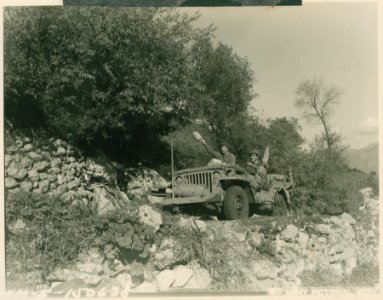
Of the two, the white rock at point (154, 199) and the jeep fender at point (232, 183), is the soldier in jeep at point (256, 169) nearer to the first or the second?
the jeep fender at point (232, 183)

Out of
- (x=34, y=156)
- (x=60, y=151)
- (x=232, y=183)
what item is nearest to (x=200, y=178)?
(x=232, y=183)

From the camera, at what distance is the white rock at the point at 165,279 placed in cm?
809

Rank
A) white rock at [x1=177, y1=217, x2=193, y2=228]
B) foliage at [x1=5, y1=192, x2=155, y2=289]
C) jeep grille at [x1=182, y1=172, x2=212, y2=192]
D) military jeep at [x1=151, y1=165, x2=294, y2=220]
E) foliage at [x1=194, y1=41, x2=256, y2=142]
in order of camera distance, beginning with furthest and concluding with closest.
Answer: foliage at [x1=194, y1=41, x2=256, y2=142] → jeep grille at [x1=182, y1=172, x2=212, y2=192] → military jeep at [x1=151, y1=165, x2=294, y2=220] → white rock at [x1=177, y1=217, x2=193, y2=228] → foliage at [x1=5, y1=192, x2=155, y2=289]

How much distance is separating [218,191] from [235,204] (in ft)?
1.43

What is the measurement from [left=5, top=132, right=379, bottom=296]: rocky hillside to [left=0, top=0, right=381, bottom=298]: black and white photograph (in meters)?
0.02

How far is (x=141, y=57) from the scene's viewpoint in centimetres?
942

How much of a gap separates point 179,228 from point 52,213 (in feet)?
6.78

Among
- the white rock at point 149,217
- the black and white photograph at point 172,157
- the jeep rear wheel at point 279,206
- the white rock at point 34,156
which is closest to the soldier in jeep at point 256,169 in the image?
the black and white photograph at point 172,157

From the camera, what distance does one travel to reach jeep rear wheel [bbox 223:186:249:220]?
945 centimetres

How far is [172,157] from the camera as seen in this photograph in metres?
9.45

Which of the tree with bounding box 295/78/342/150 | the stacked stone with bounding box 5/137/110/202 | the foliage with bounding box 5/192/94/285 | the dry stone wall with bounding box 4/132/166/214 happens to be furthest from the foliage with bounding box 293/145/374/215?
the foliage with bounding box 5/192/94/285

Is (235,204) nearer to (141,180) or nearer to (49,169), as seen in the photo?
(141,180)

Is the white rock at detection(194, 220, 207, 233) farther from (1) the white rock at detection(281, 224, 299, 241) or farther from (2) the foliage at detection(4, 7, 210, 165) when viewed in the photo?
(2) the foliage at detection(4, 7, 210, 165)

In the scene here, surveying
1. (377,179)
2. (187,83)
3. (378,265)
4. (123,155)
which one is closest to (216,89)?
(187,83)
